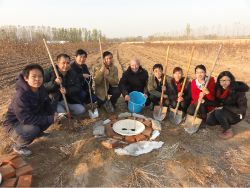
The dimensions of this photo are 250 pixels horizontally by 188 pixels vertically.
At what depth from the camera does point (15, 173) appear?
10.2 ft

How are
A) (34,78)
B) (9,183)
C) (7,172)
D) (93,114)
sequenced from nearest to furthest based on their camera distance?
1. (9,183)
2. (7,172)
3. (34,78)
4. (93,114)

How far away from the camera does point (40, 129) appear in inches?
154

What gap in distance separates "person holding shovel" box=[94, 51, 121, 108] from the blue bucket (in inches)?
14.0

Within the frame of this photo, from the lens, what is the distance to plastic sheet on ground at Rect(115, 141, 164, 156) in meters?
3.89

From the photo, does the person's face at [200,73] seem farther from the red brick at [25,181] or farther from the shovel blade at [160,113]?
the red brick at [25,181]

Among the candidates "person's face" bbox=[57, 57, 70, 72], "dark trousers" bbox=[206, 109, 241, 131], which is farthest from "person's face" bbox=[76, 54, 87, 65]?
"dark trousers" bbox=[206, 109, 241, 131]

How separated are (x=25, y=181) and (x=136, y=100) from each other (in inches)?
129

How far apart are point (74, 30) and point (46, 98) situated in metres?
66.9

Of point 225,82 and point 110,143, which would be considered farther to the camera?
point 225,82

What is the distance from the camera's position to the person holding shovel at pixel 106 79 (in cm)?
550

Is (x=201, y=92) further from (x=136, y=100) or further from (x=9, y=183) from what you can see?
(x=9, y=183)

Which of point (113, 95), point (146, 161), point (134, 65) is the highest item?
point (134, 65)

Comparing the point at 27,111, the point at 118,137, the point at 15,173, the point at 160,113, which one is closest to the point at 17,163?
the point at 15,173

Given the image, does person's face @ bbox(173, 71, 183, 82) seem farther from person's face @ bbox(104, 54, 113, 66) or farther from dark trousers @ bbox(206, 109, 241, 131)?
person's face @ bbox(104, 54, 113, 66)
